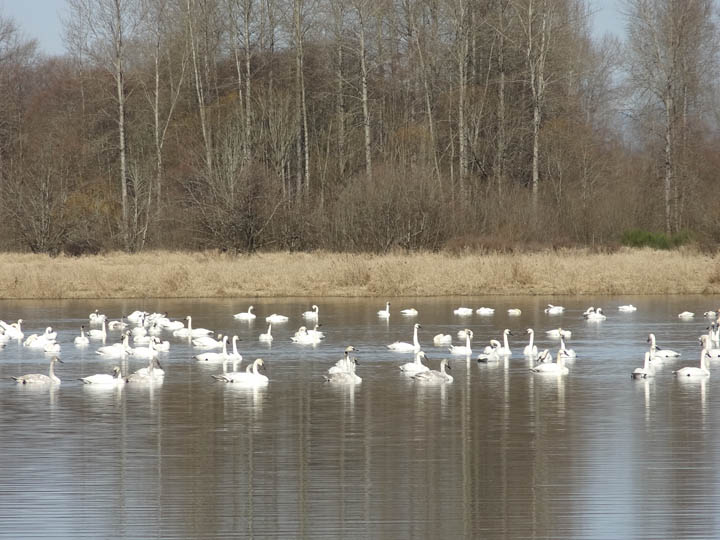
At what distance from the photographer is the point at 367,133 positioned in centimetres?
5078

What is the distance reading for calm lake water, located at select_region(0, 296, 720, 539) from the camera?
10.9 meters

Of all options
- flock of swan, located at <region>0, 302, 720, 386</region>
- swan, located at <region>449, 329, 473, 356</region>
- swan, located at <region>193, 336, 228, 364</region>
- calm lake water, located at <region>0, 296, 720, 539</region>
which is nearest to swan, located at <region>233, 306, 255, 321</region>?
flock of swan, located at <region>0, 302, 720, 386</region>

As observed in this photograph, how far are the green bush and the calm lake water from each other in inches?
891

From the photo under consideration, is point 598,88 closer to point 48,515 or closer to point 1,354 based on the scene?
point 1,354

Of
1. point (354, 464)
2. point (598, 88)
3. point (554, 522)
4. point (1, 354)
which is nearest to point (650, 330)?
point (1, 354)

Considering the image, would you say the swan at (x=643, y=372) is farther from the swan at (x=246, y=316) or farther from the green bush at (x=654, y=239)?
the green bush at (x=654, y=239)

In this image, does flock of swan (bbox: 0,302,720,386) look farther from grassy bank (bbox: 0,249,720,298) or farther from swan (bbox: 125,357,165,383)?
grassy bank (bbox: 0,249,720,298)

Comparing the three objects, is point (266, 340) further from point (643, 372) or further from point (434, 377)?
point (643, 372)

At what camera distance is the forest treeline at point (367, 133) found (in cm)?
4712

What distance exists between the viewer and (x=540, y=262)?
39.4 metres

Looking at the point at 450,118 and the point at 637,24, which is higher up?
the point at 637,24

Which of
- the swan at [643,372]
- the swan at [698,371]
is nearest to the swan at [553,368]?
the swan at [643,372]

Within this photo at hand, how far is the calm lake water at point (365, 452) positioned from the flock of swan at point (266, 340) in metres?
0.29

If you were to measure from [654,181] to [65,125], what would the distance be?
28167mm
